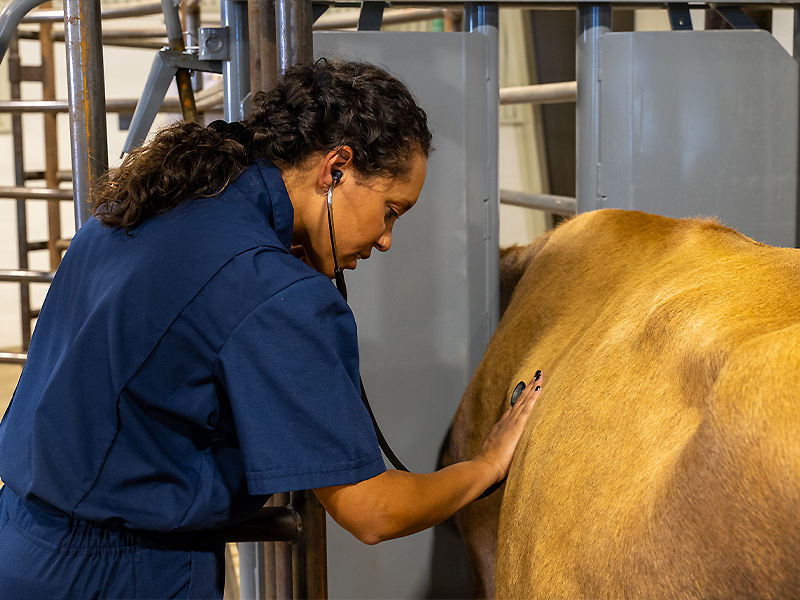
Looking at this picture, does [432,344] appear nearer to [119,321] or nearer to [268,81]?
[268,81]

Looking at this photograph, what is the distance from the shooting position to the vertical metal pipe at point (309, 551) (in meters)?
1.23

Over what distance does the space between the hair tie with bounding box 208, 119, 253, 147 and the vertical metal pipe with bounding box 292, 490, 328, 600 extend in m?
0.57

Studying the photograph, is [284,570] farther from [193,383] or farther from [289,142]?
[289,142]

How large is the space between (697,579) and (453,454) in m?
0.83

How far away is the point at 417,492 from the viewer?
90cm

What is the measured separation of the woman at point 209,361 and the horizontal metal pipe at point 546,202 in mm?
801

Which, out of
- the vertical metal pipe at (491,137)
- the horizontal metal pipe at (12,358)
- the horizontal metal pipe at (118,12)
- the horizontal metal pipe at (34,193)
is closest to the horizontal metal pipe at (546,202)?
the vertical metal pipe at (491,137)

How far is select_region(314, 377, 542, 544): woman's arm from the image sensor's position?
83 cm

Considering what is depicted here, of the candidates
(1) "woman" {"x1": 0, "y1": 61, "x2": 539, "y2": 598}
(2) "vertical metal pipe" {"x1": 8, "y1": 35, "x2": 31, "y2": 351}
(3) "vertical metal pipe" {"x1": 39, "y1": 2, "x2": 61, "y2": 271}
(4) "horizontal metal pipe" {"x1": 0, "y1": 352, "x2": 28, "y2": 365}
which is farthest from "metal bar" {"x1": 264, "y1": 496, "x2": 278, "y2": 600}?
(3) "vertical metal pipe" {"x1": 39, "y1": 2, "x2": 61, "y2": 271}

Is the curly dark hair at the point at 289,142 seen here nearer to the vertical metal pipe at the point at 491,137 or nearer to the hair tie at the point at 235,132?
the hair tie at the point at 235,132

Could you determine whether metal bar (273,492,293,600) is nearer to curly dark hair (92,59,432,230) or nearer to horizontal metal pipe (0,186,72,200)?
curly dark hair (92,59,432,230)

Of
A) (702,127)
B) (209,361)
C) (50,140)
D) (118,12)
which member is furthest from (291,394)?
(50,140)

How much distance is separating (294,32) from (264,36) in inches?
4.4

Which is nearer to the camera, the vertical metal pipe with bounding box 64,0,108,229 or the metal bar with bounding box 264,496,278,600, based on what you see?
the vertical metal pipe with bounding box 64,0,108,229
